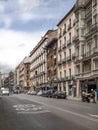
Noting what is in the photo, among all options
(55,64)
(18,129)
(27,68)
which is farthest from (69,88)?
(27,68)

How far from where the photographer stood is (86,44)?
60.5 m

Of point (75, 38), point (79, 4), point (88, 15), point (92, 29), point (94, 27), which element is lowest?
point (75, 38)

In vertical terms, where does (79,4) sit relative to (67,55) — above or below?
above

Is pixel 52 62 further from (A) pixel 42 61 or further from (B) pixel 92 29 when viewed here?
(B) pixel 92 29

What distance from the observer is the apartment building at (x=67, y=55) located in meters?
69.2

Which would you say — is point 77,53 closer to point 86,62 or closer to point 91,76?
point 86,62

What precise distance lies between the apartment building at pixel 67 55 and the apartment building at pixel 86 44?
9.67ft

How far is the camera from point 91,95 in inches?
1719

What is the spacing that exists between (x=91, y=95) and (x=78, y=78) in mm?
19889

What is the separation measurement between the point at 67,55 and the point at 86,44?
14034mm

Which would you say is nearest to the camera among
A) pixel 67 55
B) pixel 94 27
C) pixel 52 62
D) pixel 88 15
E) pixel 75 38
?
pixel 94 27

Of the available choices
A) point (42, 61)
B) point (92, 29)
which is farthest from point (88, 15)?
point (42, 61)

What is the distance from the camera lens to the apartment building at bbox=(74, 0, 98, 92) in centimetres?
5581

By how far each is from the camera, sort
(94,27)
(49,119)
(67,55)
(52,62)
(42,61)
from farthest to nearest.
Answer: (42,61) < (52,62) < (67,55) < (94,27) < (49,119)
